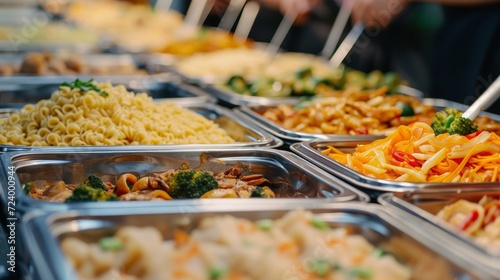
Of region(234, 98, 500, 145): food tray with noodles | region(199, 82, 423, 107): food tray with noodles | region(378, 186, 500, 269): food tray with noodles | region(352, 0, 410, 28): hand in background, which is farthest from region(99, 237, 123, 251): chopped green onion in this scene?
region(352, 0, 410, 28): hand in background

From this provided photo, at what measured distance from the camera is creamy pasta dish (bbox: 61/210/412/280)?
1.51 metres

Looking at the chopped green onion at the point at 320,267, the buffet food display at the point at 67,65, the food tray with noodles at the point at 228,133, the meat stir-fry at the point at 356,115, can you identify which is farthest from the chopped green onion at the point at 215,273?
the buffet food display at the point at 67,65

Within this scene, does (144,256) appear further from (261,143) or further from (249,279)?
(261,143)

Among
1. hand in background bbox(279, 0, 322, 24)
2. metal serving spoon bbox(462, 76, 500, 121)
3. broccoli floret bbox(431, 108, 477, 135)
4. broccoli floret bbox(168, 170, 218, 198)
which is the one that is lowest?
broccoli floret bbox(168, 170, 218, 198)

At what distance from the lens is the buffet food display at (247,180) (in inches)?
61.4

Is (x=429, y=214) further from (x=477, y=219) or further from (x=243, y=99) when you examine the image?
(x=243, y=99)

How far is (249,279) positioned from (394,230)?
471 mm

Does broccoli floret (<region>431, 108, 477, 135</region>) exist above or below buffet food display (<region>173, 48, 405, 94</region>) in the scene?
above

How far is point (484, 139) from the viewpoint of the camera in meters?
2.39

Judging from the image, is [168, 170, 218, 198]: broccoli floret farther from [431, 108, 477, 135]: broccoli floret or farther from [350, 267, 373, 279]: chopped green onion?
[431, 108, 477, 135]: broccoli floret

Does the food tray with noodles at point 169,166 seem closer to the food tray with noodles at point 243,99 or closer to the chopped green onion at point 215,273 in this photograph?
the chopped green onion at point 215,273

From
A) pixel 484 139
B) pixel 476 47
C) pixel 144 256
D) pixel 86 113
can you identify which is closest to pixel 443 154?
pixel 484 139

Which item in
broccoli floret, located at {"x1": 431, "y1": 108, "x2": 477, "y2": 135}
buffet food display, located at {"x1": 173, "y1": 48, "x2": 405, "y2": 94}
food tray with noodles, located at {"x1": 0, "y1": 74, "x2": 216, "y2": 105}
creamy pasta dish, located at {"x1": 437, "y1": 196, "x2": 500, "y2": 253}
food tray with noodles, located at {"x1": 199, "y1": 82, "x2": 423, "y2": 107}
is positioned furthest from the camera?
food tray with noodles, located at {"x1": 0, "y1": 74, "x2": 216, "y2": 105}

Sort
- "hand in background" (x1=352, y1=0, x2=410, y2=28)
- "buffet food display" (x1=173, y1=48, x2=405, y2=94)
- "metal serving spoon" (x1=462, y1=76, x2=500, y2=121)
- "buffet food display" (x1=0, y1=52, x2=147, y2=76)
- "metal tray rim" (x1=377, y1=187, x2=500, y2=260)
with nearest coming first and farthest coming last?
"metal tray rim" (x1=377, y1=187, x2=500, y2=260)
"metal serving spoon" (x1=462, y1=76, x2=500, y2=121)
"buffet food display" (x1=173, y1=48, x2=405, y2=94)
"buffet food display" (x1=0, y1=52, x2=147, y2=76)
"hand in background" (x1=352, y1=0, x2=410, y2=28)
